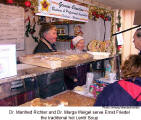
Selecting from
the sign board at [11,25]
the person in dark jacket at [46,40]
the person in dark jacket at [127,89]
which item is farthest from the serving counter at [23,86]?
the sign board at [11,25]

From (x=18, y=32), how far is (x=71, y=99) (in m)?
3.31

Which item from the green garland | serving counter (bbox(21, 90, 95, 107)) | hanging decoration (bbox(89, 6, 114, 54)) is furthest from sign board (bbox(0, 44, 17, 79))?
the green garland

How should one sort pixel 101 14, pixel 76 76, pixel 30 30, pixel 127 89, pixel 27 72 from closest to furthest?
1. pixel 127 89
2. pixel 27 72
3. pixel 76 76
4. pixel 101 14
5. pixel 30 30

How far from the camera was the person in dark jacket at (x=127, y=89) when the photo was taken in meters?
1.13

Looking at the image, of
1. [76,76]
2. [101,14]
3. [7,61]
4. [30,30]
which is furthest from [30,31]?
[7,61]

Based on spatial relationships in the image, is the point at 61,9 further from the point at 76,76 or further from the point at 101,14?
the point at 101,14

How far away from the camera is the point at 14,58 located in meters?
1.25

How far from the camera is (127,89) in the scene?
114cm

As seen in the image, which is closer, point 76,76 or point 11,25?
point 76,76

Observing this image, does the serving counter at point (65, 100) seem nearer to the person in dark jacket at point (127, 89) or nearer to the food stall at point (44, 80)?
the food stall at point (44, 80)

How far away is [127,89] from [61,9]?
1.51 metres

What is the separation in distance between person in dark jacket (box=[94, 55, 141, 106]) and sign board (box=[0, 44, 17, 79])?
0.78m

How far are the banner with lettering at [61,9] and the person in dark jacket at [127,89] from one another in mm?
1209

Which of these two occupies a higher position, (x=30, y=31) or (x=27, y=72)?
(x=30, y=31)
